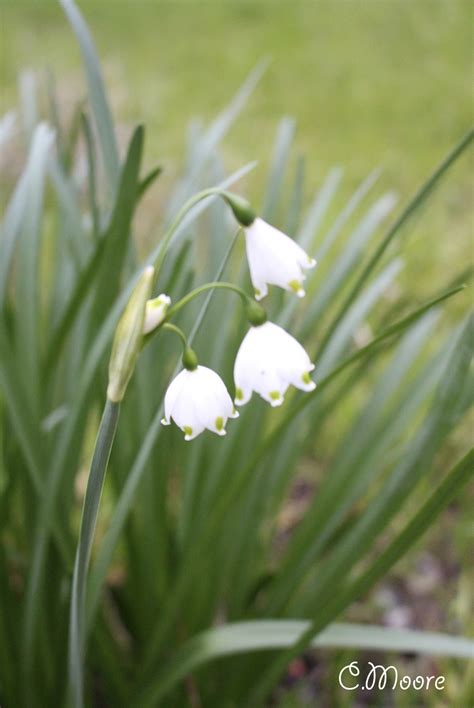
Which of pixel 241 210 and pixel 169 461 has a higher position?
pixel 169 461

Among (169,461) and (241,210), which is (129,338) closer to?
(241,210)

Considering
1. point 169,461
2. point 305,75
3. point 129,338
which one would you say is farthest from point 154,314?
point 305,75

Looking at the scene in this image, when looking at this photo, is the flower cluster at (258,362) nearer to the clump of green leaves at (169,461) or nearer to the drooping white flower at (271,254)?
the drooping white flower at (271,254)

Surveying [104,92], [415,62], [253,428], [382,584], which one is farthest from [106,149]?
[415,62]

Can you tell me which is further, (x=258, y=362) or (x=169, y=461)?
(x=169, y=461)

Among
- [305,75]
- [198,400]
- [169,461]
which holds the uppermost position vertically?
[305,75]

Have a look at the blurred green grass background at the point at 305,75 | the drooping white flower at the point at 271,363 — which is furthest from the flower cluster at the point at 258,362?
the blurred green grass background at the point at 305,75

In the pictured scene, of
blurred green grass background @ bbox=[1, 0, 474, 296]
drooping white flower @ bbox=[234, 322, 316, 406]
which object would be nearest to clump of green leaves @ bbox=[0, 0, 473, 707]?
drooping white flower @ bbox=[234, 322, 316, 406]

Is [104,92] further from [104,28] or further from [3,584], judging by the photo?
[104,28]
